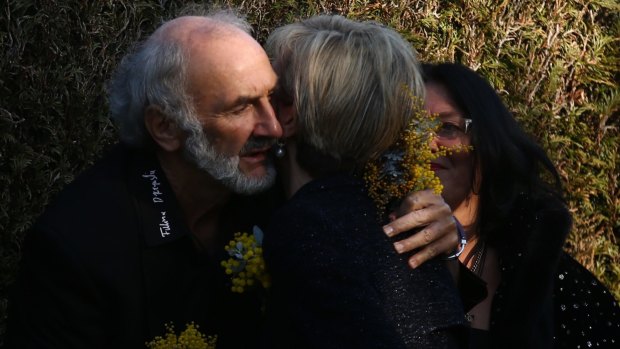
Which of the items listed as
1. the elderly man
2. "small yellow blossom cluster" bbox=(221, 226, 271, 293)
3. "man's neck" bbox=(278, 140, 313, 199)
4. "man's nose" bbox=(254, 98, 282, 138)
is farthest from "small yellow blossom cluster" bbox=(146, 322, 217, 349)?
"man's nose" bbox=(254, 98, 282, 138)

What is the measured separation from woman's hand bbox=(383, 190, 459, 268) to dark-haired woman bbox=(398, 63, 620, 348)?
0.64 metres

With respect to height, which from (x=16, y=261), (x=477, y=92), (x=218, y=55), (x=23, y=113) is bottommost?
(x=16, y=261)

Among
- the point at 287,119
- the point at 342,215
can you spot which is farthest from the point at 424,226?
the point at 287,119

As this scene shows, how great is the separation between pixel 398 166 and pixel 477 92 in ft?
3.30

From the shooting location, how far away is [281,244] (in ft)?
8.31

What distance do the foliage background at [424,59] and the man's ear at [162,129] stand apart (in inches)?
40.5

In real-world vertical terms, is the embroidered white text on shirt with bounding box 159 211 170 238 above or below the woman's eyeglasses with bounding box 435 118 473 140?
below

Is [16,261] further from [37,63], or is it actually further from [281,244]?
[281,244]

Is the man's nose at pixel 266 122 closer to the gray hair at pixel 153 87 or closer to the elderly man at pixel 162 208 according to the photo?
the elderly man at pixel 162 208

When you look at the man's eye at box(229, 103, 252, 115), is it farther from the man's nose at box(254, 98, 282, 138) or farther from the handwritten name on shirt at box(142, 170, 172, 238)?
the handwritten name on shirt at box(142, 170, 172, 238)

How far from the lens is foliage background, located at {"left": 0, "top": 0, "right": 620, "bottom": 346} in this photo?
4.05 metres

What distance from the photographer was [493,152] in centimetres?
368

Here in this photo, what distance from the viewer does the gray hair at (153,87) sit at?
3.17 metres

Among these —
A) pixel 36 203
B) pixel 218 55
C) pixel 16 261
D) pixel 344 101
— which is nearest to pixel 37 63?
pixel 36 203
